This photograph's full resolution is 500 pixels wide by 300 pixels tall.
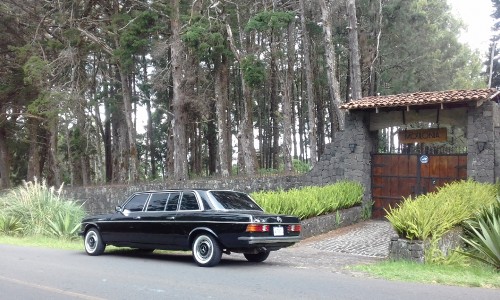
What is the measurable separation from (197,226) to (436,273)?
174 inches

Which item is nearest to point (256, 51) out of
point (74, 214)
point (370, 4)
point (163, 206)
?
point (370, 4)

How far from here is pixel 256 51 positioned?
29.9 m

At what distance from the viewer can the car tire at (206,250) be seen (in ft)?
34.8

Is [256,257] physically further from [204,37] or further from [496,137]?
[204,37]

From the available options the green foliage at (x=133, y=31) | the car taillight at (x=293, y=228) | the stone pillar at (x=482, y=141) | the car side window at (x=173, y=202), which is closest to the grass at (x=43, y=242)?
the car side window at (x=173, y=202)

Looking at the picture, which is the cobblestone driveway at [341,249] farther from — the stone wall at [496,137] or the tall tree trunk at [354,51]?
the tall tree trunk at [354,51]

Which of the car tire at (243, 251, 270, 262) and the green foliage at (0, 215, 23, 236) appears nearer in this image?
the car tire at (243, 251, 270, 262)

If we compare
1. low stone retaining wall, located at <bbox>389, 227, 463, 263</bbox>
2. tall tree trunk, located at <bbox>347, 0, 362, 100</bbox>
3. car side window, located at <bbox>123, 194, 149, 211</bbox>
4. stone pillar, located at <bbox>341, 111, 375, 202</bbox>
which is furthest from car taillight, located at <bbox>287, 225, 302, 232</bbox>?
tall tree trunk, located at <bbox>347, 0, 362, 100</bbox>

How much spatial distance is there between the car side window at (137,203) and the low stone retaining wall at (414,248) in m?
5.31

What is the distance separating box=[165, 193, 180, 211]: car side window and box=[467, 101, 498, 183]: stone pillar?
1071cm

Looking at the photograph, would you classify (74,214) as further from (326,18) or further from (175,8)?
(326,18)

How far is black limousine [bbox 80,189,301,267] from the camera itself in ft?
34.6

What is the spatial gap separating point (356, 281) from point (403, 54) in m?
26.9

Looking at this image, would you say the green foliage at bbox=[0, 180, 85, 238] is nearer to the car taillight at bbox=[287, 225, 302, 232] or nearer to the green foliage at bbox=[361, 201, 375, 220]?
→ the car taillight at bbox=[287, 225, 302, 232]
